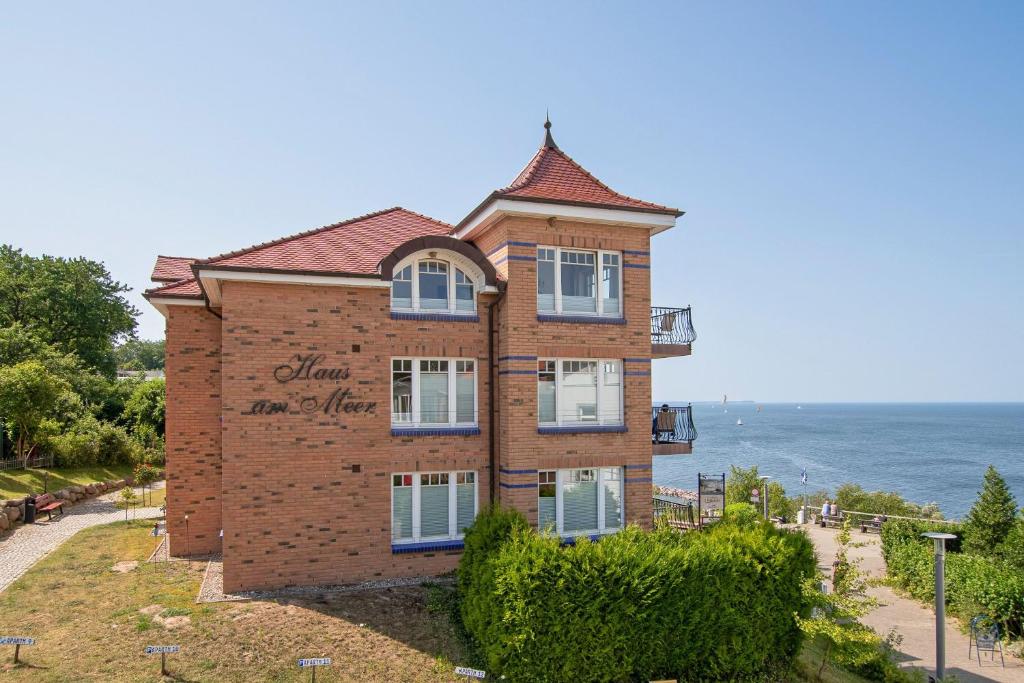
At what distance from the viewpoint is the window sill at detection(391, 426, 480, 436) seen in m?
15.3

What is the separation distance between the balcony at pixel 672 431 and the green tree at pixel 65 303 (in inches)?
1689

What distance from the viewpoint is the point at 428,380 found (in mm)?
15766

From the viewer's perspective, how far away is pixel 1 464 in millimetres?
27531

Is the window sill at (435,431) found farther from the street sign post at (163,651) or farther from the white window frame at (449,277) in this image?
the street sign post at (163,651)

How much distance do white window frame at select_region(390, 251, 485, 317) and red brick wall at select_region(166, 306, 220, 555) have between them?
603cm

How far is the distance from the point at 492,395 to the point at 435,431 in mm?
1653

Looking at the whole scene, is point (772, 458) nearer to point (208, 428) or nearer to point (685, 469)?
point (685, 469)

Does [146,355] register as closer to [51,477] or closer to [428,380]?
[51,477]

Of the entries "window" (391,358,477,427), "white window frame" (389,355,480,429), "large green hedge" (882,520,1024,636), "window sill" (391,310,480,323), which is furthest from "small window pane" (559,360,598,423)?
"large green hedge" (882,520,1024,636)

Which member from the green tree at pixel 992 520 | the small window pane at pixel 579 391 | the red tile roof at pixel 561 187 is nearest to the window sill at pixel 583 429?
the small window pane at pixel 579 391

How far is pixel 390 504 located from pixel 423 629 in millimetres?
3474

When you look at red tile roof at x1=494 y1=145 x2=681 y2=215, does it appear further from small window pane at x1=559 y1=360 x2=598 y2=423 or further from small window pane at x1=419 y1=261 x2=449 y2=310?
small window pane at x1=559 y1=360 x2=598 y2=423

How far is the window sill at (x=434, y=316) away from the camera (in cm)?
1540

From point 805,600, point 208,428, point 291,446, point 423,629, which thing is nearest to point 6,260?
point 208,428
